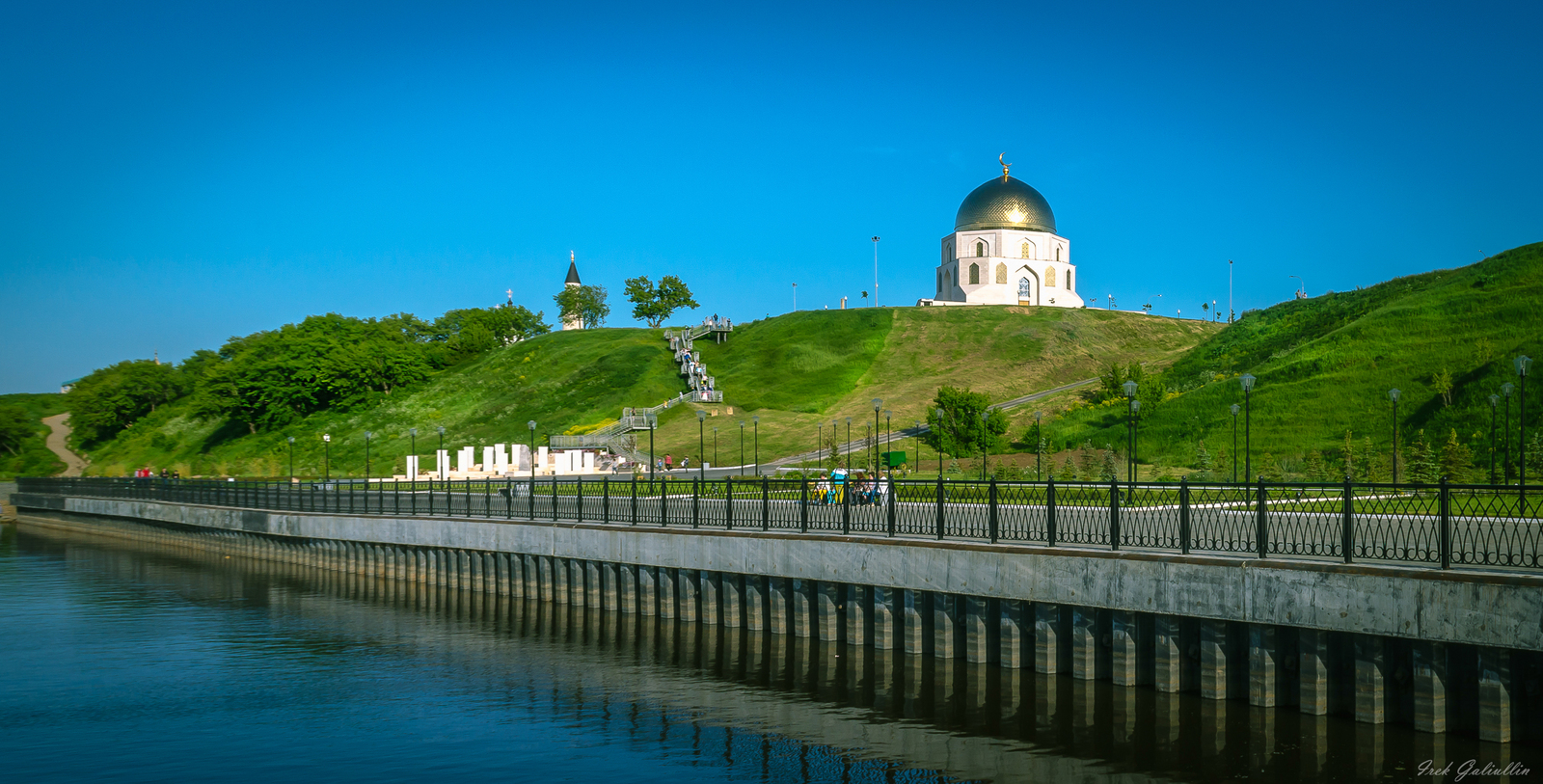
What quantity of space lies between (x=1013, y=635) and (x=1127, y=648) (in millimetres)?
2297

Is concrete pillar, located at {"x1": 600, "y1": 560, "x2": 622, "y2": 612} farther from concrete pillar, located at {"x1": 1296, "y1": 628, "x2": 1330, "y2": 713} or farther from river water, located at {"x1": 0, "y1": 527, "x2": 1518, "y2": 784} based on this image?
concrete pillar, located at {"x1": 1296, "y1": 628, "x2": 1330, "y2": 713}

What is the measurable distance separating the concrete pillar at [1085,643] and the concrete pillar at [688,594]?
10.5 m

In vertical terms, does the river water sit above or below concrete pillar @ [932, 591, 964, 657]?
below

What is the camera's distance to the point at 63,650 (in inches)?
1110

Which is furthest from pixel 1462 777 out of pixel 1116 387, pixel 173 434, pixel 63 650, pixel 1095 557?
pixel 173 434

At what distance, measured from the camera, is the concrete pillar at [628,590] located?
97.8 ft

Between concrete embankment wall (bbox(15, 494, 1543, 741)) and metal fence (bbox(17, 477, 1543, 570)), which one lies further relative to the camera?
metal fence (bbox(17, 477, 1543, 570))

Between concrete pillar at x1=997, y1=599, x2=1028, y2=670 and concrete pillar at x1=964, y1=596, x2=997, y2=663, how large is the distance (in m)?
0.38

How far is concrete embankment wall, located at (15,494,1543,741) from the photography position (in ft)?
52.5

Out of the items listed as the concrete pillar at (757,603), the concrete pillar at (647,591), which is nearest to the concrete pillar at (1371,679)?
the concrete pillar at (757,603)

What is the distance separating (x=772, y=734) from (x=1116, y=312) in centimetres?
11805

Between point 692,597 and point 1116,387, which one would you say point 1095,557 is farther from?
point 1116,387

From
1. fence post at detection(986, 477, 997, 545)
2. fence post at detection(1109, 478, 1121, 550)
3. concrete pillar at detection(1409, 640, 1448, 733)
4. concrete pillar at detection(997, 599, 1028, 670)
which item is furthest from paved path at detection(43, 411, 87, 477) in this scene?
concrete pillar at detection(1409, 640, 1448, 733)

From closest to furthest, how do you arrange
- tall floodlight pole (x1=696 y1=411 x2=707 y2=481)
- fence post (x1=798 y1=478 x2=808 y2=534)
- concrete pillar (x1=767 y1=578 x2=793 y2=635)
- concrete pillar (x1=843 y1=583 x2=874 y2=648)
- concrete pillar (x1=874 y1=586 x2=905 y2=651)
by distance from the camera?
concrete pillar (x1=874 y1=586 x2=905 y2=651), concrete pillar (x1=843 y1=583 x2=874 y2=648), fence post (x1=798 y1=478 x2=808 y2=534), concrete pillar (x1=767 y1=578 x2=793 y2=635), tall floodlight pole (x1=696 y1=411 x2=707 y2=481)
